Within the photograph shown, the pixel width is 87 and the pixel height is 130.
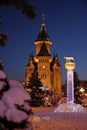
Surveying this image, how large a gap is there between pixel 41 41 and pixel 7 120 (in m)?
111

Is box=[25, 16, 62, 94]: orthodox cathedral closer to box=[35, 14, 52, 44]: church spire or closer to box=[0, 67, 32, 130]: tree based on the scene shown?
box=[35, 14, 52, 44]: church spire

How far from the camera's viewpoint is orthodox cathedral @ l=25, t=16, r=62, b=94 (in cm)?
10700

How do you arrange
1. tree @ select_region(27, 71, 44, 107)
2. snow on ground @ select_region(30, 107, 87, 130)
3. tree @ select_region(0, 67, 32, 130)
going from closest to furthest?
1. tree @ select_region(0, 67, 32, 130)
2. snow on ground @ select_region(30, 107, 87, 130)
3. tree @ select_region(27, 71, 44, 107)

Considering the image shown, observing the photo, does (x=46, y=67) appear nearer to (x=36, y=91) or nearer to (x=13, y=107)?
(x=36, y=91)

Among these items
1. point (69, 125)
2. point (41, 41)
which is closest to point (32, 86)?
point (69, 125)

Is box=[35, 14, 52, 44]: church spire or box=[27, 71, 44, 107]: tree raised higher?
box=[35, 14, 52, 44]: church spire

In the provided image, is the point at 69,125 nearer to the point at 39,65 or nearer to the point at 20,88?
the point at 20,88

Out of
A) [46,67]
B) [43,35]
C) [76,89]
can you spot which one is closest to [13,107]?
[76,89]

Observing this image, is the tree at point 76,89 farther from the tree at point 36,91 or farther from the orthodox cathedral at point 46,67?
the orthodox cathedral at point 46,67

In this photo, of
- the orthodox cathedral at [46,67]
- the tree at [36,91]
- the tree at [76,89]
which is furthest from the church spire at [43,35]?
the tree at [36,91]

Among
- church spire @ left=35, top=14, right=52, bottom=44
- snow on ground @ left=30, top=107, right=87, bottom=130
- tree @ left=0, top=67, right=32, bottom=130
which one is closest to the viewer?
tree @ left=0, top=67, right=32, bottom=130

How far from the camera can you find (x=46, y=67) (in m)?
108

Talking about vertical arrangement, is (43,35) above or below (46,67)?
above

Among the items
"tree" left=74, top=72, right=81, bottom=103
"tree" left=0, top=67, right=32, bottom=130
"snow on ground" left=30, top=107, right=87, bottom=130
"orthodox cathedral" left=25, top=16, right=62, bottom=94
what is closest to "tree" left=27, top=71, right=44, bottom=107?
"tree" left=74, top=72, right=81, bottom=103
